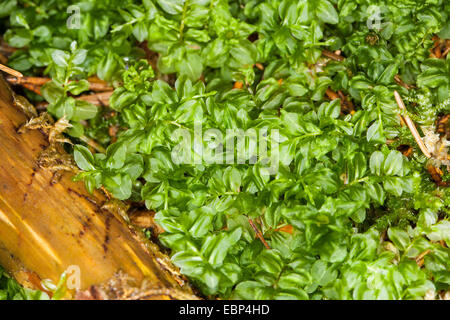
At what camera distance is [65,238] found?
6.53 feet

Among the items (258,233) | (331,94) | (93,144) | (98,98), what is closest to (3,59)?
(98,98)

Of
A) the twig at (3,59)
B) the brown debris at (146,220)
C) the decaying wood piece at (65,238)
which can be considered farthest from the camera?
the twig at (3,59)

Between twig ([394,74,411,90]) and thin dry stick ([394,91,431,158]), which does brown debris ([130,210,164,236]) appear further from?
twig ([394,74,411,90])

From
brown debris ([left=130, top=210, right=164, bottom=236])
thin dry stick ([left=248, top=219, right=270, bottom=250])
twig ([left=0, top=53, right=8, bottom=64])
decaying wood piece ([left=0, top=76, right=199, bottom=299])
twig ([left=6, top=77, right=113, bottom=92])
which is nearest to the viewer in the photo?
decaying wood piece ([left=0, top=76, right=199, bottom=299])

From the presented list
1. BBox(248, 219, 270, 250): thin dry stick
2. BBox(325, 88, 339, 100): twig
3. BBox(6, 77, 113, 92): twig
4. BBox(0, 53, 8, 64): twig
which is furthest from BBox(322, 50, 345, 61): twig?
BBox(0, 53, 8, 64): twig

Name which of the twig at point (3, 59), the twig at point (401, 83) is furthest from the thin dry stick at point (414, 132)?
the twig at point (3, 59)

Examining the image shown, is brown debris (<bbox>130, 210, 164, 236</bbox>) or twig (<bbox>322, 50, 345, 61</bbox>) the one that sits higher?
twig (<bbox>322, 50, 345, 61</bbox>)

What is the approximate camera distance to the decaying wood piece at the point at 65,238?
6.42ft

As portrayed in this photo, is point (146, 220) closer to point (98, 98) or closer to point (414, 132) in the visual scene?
point (98, 98)

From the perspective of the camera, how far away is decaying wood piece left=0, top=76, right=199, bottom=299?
6.42 feet

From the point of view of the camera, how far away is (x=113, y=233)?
2.07 m

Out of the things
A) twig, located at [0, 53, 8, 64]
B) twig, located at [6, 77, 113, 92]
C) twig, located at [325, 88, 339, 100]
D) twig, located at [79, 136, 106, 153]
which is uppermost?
twig, located at [0, 53, 8, 64]

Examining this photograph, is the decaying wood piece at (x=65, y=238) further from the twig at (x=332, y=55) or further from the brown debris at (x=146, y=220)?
the twig at (x=332, y=55)
